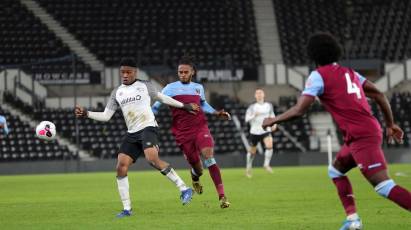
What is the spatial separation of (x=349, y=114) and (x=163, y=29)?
3141cm

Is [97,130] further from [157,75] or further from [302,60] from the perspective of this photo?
[302,60]

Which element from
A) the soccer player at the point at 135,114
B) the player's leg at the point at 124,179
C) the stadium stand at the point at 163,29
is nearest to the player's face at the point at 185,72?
the soccer player at the point at 135,114

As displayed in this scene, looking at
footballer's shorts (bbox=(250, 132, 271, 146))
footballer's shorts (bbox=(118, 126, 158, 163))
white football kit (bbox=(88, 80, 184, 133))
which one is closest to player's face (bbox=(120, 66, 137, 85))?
white football kit (bbox=(88, 80, 184, 133))

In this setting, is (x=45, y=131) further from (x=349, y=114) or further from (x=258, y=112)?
(x=258, y=112)

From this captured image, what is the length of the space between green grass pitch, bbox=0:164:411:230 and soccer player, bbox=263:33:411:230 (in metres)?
1.43

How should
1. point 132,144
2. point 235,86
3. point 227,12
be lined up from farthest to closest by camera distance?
point 227,12, point 235,86, point 132,144

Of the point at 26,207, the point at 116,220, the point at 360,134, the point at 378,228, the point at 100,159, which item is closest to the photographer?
the point at 360,134

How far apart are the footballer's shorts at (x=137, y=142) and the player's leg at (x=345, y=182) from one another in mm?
3985

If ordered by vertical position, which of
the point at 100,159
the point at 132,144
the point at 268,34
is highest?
the point at 268,34

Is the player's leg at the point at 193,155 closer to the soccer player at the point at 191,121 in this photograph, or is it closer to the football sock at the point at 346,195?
the soccer player at the point at 191,121

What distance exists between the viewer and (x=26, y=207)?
13.6m

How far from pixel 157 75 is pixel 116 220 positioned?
2517cm

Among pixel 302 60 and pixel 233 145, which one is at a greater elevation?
pixel 302 60

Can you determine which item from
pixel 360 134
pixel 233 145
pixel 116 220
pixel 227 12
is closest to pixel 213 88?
pixel 233 145
